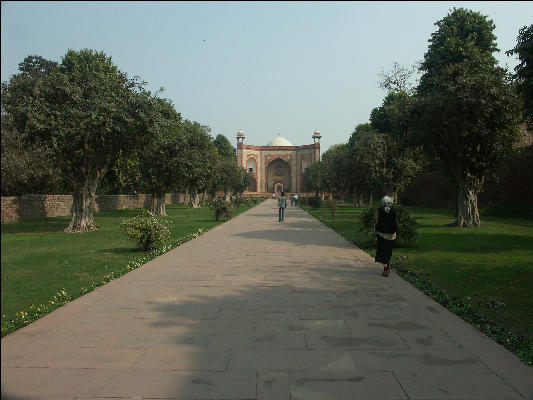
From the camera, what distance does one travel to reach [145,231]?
10.9 m

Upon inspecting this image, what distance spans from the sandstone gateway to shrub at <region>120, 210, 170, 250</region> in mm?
72999

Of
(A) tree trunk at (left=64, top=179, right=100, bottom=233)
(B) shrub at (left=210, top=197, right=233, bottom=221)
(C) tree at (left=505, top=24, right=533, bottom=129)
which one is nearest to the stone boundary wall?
(A) tree trunk at (left=64, top=179, right=100, bottom=233)

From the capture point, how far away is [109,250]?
36.7ft

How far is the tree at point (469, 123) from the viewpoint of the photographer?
16266 mm

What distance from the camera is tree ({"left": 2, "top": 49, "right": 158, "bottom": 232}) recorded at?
14656mm

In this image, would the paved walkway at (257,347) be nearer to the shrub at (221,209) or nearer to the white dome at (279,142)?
the shrub at (221,209)

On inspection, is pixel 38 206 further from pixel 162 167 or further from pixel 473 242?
pixel 473 242

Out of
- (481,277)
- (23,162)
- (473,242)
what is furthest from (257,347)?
(23,162)

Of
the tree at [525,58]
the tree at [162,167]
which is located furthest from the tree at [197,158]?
the tree at [525,58]

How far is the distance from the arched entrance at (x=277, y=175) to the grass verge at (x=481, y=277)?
74.6m

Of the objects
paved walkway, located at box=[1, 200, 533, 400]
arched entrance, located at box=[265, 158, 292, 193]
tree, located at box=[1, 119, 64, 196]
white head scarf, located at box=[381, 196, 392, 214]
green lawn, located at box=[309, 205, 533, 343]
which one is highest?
arched entrance, located at box=[265, 158, 292, 193]

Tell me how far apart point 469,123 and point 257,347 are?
15.2m

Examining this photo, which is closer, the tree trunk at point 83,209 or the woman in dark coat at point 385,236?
the woman in dark coat at point 385,236

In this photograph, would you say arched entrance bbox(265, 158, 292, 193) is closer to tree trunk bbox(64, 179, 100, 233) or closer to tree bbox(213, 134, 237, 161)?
tree bbox(213, 134, 237, 161)
